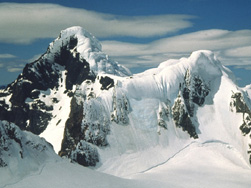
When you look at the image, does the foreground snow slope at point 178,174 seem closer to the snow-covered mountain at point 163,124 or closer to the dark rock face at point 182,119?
the snow-covered mountain at point 163,124

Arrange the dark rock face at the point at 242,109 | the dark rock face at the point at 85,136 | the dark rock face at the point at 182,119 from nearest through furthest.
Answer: the dark rock face at the point at 85,136 < the dark rock face at the point at 242,109 < the dark rock face at the point at 182,119

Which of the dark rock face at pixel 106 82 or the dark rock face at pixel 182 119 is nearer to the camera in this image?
the dark rock face at pixel 182 119

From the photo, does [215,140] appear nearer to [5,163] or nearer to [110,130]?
[110,130]

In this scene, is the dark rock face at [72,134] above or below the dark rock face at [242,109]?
below

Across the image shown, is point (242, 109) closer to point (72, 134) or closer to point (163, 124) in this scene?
point (163, 124)

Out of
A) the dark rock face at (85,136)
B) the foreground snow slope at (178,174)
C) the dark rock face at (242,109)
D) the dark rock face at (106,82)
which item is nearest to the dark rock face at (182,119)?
the foreground snow slope at (178,174)

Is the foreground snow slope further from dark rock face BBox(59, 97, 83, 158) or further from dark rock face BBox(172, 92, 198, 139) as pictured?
dark rock face BBox(59, 97, 83, 158)

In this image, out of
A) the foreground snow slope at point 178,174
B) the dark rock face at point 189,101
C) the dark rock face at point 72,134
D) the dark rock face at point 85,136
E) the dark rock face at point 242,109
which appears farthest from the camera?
the dark rock face at point 189,101

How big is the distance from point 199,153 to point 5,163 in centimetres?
9973

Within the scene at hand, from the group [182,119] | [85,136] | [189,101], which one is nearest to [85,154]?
[85,136]

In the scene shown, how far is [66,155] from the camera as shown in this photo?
143 m

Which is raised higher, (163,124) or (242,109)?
(242,109)

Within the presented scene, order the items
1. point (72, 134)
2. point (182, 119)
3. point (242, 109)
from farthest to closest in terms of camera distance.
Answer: point (182, 119)
point (242, 109)
point (72, 134)

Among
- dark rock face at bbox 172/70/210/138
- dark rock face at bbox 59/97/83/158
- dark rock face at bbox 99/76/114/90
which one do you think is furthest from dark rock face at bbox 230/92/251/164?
dark rock face at bbox 59/97/83/158
